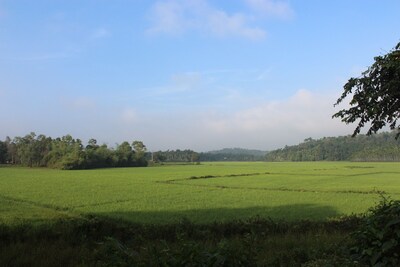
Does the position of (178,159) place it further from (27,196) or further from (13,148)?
(27,196)

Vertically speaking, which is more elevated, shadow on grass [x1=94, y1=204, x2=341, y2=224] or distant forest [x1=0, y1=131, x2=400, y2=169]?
distant forest [x1=0, y1=131, x2=400, y2=169]

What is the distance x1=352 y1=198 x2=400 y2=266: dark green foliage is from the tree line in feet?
319

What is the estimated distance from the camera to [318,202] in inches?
1156

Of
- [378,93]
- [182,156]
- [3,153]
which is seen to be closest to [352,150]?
[182,156]

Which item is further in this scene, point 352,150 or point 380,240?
point 352,150

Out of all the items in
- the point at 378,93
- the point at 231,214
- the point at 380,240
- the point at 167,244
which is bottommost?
the point at 231,214

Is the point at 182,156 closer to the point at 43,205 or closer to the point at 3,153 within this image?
the point at 3,153

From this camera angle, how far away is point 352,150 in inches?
6550

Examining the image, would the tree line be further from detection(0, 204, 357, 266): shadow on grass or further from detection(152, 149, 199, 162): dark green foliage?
detection(0, 204, 357, 266): shadow on grass

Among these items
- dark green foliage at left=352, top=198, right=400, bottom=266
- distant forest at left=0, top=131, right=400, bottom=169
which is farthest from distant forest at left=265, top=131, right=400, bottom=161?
dark green foliage at left=352, top=198, right=400, bottom=266

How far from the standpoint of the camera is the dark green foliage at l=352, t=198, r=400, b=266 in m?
4.76

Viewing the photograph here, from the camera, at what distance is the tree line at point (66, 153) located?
10110 centimetres

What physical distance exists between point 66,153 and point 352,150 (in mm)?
120182

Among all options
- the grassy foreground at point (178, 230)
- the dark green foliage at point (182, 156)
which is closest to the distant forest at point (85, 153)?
the dark green foliage at point (182, 156)
